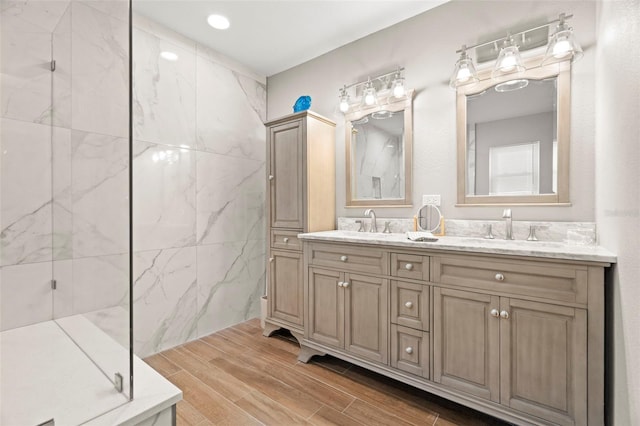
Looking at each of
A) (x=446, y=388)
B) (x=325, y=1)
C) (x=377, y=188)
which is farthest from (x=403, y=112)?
(x=446, y=388)

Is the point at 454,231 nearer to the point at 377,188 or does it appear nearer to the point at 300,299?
the point at 377,188

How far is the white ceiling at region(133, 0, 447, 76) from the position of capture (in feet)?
7.07

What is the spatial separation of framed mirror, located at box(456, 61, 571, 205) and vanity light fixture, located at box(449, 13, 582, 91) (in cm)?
4

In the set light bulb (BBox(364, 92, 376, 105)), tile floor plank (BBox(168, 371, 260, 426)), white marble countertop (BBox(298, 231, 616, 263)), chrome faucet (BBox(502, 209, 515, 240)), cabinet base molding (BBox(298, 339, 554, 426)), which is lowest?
tile floor plank (BBox(168, 371, 260, 426))

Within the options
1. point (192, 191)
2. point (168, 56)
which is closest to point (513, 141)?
point (192, 191)

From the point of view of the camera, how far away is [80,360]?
1164 mm

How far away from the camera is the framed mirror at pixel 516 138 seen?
1.73 m

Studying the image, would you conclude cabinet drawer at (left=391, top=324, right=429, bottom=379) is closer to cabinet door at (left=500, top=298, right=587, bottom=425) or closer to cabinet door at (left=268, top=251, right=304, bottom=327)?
cabinet door at (left=500, top=298, right=587, bottom=425)

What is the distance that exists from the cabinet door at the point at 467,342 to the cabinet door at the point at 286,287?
1.12 m

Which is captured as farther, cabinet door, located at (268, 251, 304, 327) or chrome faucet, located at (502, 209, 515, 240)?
cabinet door, located at (268, 251, 304, 327)

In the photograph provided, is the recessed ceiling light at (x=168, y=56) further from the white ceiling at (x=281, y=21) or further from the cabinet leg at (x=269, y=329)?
the cabinet leg at (x=269, y=329)

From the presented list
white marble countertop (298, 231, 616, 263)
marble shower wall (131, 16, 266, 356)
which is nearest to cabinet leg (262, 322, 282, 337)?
marble shower wall (131, 16, 266, 356)

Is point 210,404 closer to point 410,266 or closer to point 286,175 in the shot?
point 410,266

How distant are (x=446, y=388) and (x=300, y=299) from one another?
1203 millimetres
